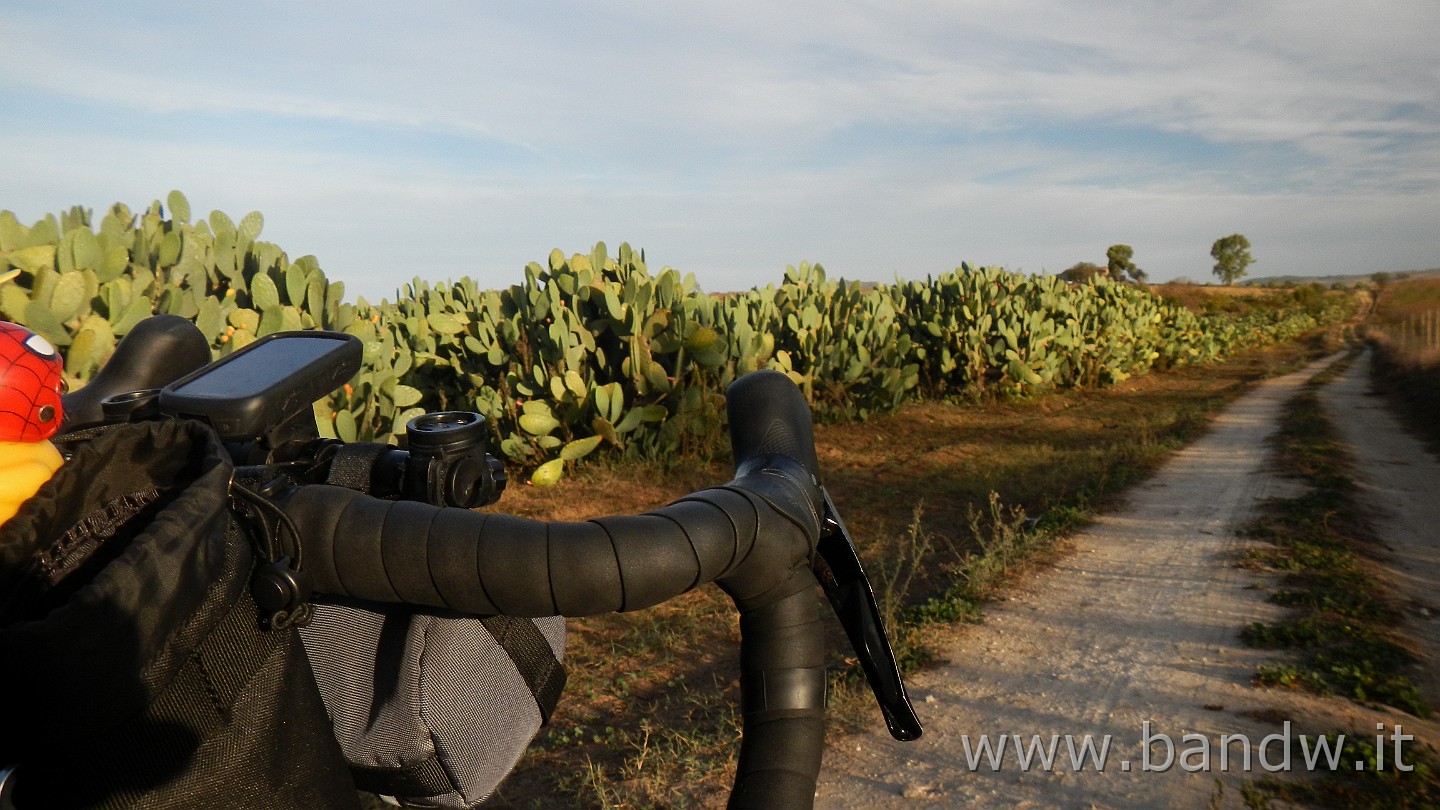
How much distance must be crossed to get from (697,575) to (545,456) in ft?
21.9

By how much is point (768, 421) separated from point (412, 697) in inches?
20.2

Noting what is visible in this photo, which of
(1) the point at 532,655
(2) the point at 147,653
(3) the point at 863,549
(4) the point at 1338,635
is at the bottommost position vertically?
(3) the point at 863,549

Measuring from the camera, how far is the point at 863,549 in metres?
5.70

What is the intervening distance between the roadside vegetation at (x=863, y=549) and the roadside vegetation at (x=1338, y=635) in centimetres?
130

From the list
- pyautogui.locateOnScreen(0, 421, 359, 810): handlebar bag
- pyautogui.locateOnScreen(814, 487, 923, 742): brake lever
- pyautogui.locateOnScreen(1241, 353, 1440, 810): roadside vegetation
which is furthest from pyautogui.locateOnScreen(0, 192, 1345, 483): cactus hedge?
pyautogui.locateOnScreen(1241, 353, 1440, 810): roadside vegetation

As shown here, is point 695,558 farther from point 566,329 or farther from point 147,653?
point 566,329

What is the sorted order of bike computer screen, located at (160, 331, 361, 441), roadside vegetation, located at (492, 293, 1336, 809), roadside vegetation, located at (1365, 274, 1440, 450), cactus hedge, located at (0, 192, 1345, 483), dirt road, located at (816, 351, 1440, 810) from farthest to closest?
roadside vegetation, located at (1365, 274, 1440, 450)
cactus hedge, located at (0, 192, 1345, 483)
roadside vegetation, located at (492, 293, 1336, 809)
dirt road, located at (816, 351, 1440, 810)
bike computer screen, located at (160, 331, 361, 441)

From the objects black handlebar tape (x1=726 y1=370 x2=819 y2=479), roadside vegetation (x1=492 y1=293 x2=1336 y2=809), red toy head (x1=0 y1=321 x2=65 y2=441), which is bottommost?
roadside vegetation (x1=492 y1=293 x2=1336 y2=809)

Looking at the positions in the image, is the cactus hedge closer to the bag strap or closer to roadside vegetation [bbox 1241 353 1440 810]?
the bag strap

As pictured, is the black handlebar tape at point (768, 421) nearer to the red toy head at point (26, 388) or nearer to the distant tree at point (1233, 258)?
the red toy head at point (26, 388)

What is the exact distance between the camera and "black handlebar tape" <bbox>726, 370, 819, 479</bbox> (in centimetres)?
106

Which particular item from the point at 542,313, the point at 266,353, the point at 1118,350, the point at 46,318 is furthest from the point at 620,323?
the point at 1118,350

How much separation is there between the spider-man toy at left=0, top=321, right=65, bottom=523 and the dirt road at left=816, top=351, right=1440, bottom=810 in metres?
2.68

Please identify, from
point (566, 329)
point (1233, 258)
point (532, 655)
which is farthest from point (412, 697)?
point (1233, 258)
